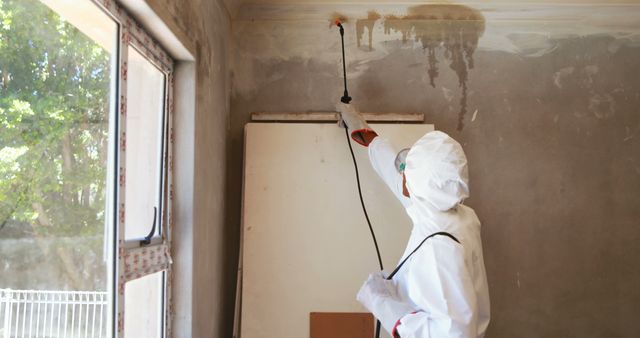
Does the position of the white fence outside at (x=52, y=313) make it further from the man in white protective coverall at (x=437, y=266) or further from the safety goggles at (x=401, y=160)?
the safety goggles at (x=401, y=160)

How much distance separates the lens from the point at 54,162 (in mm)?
1445

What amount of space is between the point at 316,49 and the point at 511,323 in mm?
2044

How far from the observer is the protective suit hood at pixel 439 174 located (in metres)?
2.11

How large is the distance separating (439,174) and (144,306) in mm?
1279

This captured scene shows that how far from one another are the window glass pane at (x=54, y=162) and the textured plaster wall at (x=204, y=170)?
31cm

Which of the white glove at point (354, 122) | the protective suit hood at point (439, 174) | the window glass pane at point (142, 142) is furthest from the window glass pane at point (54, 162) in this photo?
the white glove at point (354, 122)

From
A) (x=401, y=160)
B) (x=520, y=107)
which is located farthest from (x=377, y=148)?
(x=520, y=107)

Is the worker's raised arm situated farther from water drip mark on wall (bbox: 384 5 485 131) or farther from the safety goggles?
water drip mark on wall (bbox: 384 5 485 131)

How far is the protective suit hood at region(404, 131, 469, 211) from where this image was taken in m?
2.11

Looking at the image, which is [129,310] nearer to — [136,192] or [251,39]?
[136,192]

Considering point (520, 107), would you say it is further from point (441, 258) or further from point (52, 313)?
point (52, 313)

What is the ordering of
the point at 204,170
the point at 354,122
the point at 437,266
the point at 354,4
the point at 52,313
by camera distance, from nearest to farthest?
1. the point at 52,313
2. the point at 437,266
3. the point at 204,170
4. the point at 354,122
5. the point at 354,4

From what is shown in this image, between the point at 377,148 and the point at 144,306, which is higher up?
the point at 377,148

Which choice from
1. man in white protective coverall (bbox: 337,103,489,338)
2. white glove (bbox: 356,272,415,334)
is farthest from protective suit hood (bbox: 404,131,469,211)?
white glove (bbox: 356,272,415,334)
